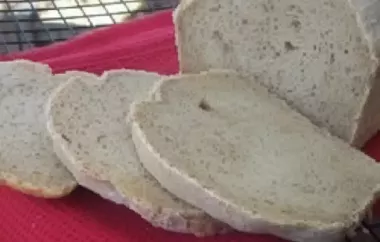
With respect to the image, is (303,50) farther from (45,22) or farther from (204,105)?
(45,22)

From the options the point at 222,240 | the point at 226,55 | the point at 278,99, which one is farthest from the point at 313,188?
the point at 226,55

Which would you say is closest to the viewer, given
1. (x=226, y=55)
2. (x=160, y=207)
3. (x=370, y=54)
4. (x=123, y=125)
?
(x=160, y=207)

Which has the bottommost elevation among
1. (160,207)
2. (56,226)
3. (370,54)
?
(56,226)

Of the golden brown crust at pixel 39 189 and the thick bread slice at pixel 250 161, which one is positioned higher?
the thick bread slice at pixel 250 161

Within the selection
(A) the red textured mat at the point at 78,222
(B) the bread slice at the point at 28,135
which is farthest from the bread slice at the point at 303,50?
(B) the bread slice at the point at 28,135

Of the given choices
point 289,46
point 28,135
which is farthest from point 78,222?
point 289,46

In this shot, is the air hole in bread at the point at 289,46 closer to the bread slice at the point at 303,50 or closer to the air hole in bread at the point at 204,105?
the bread slice at the point at 303,50

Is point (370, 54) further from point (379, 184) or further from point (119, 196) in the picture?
point (119, 196)
